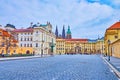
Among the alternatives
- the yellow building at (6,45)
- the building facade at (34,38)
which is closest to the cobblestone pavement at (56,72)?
the yellow building at (6,45)

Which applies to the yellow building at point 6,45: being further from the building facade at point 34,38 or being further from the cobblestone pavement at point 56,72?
the cobblestone pavement at point 56,72

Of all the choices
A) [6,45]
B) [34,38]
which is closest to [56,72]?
[6,45]

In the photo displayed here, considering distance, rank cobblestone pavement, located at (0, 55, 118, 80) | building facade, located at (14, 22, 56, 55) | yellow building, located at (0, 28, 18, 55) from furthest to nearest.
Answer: building facade, located at (14, 22, 56, 55)
yellow building, located at (0, 28, 18, 55)
cobblestone pavement, located at (0, 55, 118, 80)

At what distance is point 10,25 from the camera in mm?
144500

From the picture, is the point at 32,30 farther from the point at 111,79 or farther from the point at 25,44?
the point at 111,79

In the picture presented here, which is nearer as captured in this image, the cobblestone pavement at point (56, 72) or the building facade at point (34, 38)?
the cobblestone pavement at point (56, 72)

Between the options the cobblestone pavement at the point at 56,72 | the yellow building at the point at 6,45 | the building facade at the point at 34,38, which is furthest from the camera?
the building facade at the point at 34,38

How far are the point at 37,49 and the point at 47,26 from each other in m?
23.9

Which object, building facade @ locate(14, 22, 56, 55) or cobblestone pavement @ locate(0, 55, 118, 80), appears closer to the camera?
cobblestone pavement @ locate(0, 55, 118, 80)

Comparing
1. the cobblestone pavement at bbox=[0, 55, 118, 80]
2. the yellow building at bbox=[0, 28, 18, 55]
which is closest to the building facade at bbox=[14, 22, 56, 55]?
the yellow building at bbox=[0, 28, 18, 55]

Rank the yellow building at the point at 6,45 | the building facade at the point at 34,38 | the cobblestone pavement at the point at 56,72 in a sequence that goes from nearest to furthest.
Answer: the cobblestone pavement at the point at 56,72
the yellow building at the point at 6,45
the building facade at the point at 34,38

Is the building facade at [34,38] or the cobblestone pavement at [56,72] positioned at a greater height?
the building facade at [34,38]

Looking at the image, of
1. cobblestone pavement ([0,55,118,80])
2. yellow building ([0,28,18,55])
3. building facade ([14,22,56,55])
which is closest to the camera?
cobblestone pavement ([0,55,118,80])

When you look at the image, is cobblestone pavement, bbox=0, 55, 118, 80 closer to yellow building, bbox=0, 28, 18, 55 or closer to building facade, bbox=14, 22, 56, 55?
yellow building, bbox=0, 28, 18, 55
